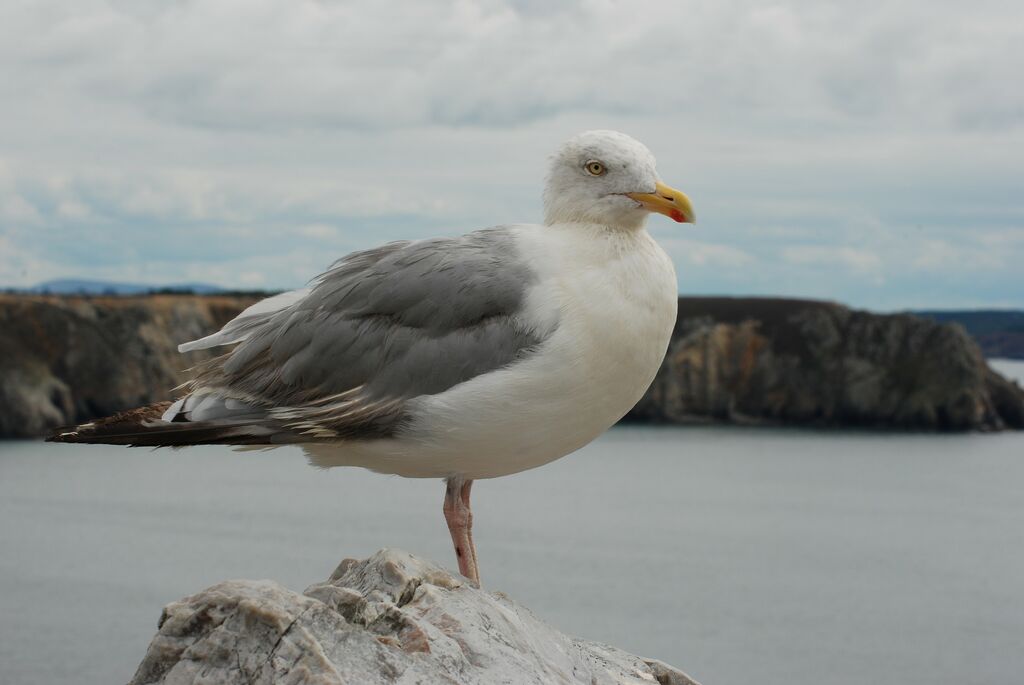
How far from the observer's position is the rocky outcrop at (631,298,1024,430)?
332 ft

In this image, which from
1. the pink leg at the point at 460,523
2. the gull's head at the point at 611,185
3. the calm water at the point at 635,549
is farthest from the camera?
the calm water at the point at 635,549

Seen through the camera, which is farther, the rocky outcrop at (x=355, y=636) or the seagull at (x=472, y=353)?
the seagull at (x=472, y=353)

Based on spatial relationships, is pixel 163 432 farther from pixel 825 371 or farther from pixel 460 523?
pixel 825 371

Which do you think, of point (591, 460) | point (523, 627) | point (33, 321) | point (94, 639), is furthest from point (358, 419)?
point (591, 460)

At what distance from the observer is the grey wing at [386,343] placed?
23.3 feet

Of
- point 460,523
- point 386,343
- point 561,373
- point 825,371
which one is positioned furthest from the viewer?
point 825,371

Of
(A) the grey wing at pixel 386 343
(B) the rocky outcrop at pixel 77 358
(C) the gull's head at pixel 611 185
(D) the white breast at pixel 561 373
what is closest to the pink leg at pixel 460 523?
(D) the white breast at pixel 561 373

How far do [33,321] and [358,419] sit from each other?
280 ft

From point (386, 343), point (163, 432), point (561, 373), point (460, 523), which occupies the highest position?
point (386, 343)

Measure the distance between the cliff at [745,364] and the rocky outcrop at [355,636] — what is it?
84544mm

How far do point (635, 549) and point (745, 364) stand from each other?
49.1 metres

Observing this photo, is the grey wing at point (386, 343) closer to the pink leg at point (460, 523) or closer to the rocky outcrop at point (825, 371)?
the pink leg at point (460, 523)

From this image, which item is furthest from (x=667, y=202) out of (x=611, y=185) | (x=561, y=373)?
(x=561, y=373)

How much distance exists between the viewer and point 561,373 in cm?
688
